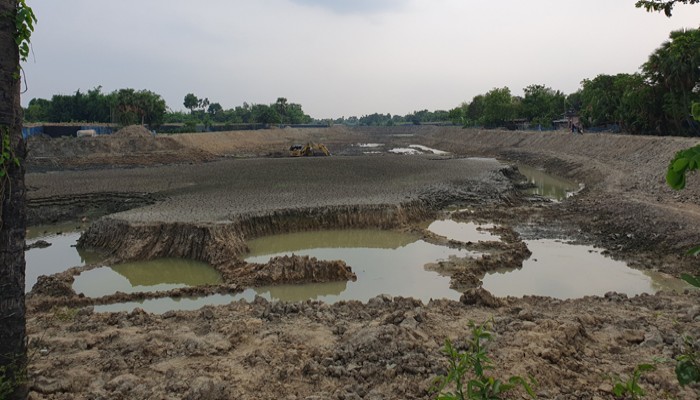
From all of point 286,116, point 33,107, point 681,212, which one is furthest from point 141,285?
point 286,116

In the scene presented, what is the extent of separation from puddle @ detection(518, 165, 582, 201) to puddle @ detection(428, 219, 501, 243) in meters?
10.3

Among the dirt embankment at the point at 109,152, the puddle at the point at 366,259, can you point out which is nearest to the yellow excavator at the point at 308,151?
the dirt embankment at the point at 109,152

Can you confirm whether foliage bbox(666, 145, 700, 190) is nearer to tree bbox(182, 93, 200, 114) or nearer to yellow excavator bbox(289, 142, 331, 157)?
yellow excavator bbox(289, 142, 331, 157)

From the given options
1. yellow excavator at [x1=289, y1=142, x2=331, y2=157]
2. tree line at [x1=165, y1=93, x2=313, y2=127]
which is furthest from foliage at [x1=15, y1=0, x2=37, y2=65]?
tree line at [x1=165, y1=93, x2=313, y2=127]

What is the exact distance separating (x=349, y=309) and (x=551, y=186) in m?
29.8

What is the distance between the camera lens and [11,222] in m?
5.39

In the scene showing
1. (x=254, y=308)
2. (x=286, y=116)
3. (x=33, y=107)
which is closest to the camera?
(x=254, y=308)

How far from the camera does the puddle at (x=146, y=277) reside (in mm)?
14836

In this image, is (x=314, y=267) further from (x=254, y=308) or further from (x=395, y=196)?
(x=395, y=196)

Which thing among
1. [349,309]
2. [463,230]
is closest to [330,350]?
[349,309]

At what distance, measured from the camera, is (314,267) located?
14.9 m

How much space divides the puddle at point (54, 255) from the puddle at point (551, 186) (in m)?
26.5

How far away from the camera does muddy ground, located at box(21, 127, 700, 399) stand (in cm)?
664

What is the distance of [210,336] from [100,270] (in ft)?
32.5
